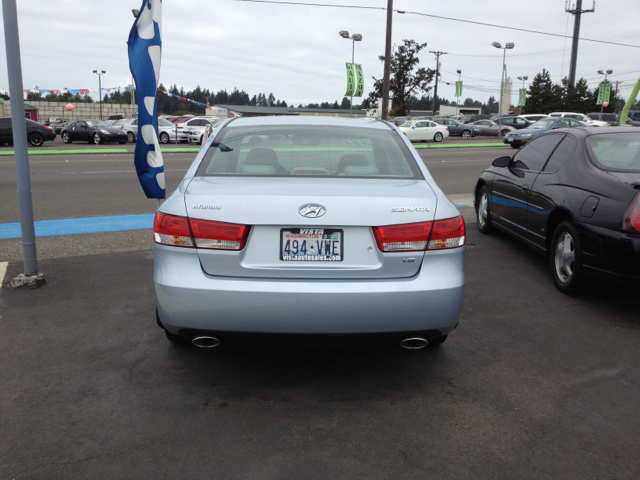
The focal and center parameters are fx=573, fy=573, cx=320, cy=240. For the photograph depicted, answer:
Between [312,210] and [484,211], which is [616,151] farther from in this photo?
[312,210]

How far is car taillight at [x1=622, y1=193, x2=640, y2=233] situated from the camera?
4391mm

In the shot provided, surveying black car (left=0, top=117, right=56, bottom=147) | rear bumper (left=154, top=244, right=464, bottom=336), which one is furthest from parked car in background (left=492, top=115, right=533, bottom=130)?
rear bumper (left=154, top=244, right=464, bottom=336)

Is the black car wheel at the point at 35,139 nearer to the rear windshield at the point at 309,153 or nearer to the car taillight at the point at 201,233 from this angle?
the rear windshield at the point at 309,153

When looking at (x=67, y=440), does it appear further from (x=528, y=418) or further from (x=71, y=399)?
(x=528, y=418)

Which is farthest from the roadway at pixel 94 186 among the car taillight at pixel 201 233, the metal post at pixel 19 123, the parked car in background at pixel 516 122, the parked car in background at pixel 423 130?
the parked car in background at pixel 516 122

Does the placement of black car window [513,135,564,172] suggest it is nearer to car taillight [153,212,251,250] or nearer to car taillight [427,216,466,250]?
car taillight [427,216,466,250]

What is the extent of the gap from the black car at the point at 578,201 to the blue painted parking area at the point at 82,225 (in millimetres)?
5074

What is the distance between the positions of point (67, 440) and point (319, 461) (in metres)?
1.27

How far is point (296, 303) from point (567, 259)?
10.8ft

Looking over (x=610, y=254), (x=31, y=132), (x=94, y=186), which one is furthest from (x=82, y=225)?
(x=31, y=132)

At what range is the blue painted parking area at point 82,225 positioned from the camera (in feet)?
25.5

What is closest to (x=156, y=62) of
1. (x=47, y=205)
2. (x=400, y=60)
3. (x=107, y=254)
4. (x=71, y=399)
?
(x=107, y=254)

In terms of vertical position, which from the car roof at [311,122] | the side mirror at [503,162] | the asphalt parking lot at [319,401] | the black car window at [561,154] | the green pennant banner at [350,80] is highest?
the green pennant banner at [350,80]

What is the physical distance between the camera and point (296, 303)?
2.98m
